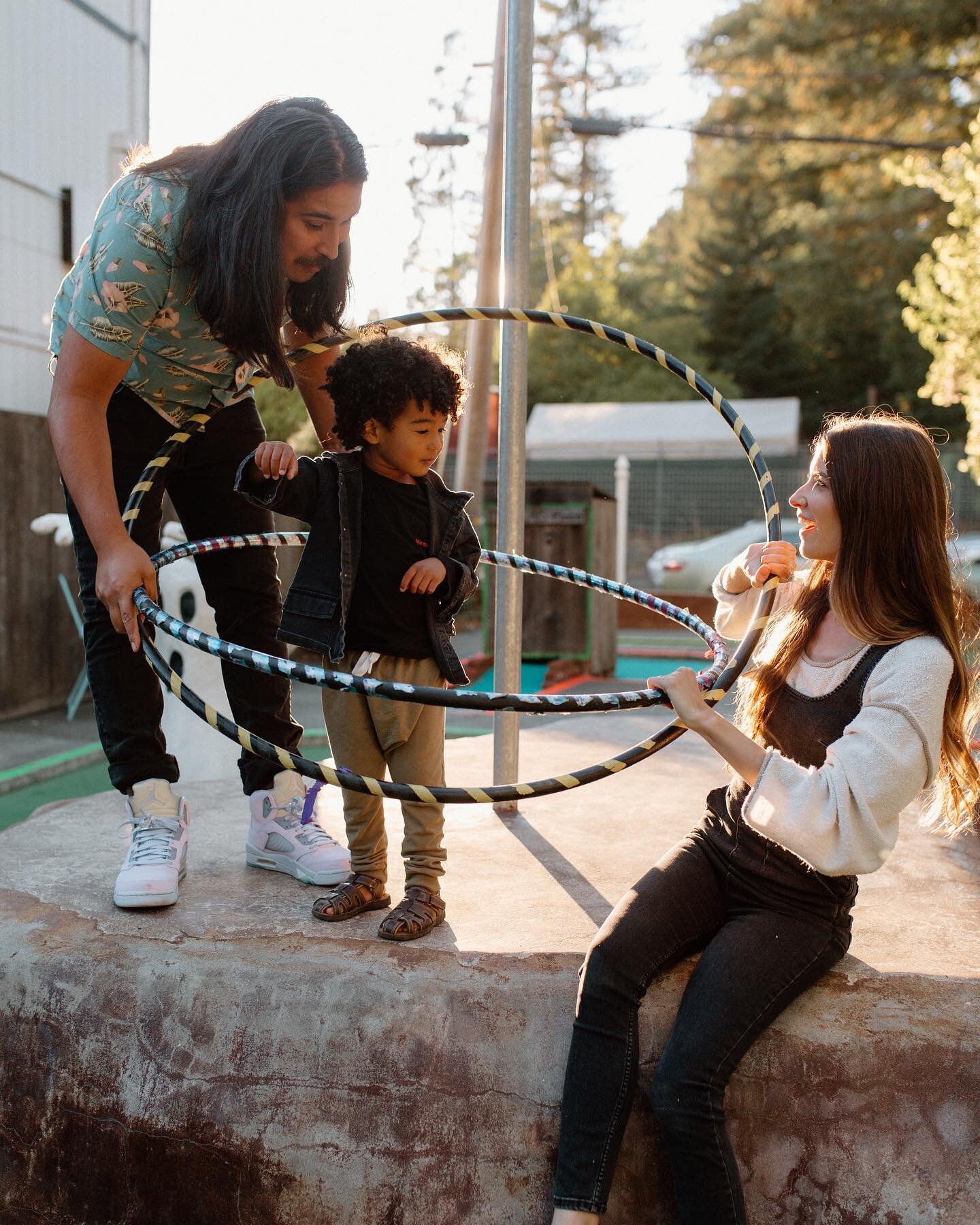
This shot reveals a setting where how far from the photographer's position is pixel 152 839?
270cm

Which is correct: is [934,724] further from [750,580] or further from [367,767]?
[367,767]

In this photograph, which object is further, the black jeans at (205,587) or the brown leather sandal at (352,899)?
the black jeans at (205,587)

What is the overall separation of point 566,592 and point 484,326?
298 centimetres

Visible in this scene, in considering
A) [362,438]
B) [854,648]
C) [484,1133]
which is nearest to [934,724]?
[854,648]

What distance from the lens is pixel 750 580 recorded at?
2547 millimetres

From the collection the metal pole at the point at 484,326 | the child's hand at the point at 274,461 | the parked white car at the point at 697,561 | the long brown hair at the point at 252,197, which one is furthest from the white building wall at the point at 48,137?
the parked white car at the point at 697,561

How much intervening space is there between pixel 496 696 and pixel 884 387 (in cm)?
3056

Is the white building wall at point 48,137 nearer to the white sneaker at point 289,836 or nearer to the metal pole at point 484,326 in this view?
the metal pole at point 484,326

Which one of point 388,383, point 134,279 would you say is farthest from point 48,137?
point 388,383

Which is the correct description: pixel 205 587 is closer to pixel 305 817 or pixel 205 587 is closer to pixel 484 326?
pixel 305 817

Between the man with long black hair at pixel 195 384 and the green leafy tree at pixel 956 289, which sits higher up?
the green leafy tree at pixel 956 289

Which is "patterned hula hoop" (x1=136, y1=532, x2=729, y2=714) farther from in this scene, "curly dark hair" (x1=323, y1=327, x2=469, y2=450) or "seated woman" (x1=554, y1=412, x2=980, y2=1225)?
"curly dark hair" (x1=323, y1=327, x2=469, y2=450)

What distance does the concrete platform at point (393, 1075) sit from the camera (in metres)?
2.11

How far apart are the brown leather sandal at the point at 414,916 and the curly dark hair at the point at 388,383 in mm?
1015
